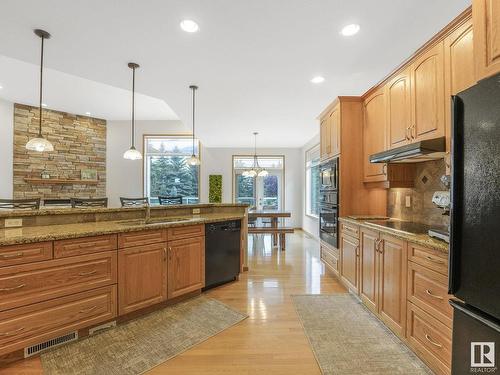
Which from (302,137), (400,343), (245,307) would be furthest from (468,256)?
(302,137)

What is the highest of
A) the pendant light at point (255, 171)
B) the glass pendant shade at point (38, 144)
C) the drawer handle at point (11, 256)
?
the pendant light at point (255, 171)

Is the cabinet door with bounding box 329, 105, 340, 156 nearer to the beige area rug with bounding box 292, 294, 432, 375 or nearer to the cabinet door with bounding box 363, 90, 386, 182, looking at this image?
the cabinet door with bounding box 363, 90, 386, 182

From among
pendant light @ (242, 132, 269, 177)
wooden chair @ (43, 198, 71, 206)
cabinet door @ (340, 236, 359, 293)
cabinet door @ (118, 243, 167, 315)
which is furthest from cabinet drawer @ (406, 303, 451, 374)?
wooden chair @ (43, 198, 71, 206)

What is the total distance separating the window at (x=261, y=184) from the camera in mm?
8180

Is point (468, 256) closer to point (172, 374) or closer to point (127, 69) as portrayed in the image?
point (172, 374)

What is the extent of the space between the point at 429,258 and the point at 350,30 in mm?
1894

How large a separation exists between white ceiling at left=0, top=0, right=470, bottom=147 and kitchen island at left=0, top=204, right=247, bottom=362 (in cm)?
164

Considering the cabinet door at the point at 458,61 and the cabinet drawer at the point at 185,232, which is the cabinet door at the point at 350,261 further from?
the cabinet drawer at the point at 185,232

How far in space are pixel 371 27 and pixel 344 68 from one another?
2.32 feet

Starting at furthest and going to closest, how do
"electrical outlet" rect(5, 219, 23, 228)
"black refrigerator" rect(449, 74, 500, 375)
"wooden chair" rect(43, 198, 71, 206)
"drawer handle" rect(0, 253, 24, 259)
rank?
"wooden chair" rect(43, 198, 71, 206)
"electrical outlet" rect(5, 219, 23, 228)
"drawer handle" rect(0, 253, 24, 259)
"black refrigerator" rect(449, 74, 500, 375)

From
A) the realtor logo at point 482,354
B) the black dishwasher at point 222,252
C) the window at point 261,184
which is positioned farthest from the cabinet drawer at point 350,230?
the window at point 261,184

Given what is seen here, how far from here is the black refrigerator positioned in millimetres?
1021

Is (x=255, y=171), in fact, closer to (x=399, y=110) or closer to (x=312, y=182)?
(x=312, y=182)

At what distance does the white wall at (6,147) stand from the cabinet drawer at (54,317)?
5367mm
